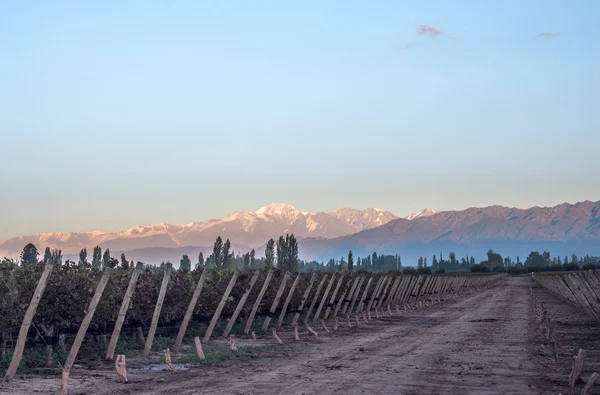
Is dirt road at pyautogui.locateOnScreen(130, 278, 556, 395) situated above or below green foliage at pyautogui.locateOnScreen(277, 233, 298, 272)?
below

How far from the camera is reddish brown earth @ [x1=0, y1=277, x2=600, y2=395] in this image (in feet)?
43.9

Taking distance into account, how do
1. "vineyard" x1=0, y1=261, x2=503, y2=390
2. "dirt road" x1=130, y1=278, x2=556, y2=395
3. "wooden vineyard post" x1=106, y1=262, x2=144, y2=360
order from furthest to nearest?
"wooden vineyard post" x1=106, y1=262, x2=144, y2=360 → "vineyard" x1=0, y1=261, x2=503, y2=390 → "dirt road" x1=130, y1=278, x2=556, y2=395

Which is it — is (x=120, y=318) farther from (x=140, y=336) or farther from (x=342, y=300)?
(x=342, y=300)

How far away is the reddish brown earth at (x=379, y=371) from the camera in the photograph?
13383 mm

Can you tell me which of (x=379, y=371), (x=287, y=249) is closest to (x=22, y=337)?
(x=379, y=371)

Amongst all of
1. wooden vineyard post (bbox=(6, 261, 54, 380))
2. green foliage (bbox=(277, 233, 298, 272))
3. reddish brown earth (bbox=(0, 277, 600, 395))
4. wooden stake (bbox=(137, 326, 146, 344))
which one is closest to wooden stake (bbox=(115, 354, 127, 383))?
reddish brown earth (bbox=(0, 277, 600, 395))

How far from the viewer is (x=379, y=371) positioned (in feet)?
51.5

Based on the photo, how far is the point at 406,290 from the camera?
58.2m

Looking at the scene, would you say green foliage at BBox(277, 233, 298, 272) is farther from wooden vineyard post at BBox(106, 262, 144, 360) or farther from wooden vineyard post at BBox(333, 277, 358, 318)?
wooden vineyard post at BBox(106, 262, 144, 360)

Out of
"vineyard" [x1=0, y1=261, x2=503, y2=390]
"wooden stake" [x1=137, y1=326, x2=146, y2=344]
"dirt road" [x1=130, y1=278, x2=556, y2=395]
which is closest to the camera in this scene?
"dirt road" [x1=130, y1=278, x2=556, y2=395]

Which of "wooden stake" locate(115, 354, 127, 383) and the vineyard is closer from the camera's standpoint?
"wooden stake" locate(115, 354, 127, 383)

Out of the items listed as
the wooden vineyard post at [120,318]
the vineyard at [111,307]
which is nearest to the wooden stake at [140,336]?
the vineyard at [111,307]

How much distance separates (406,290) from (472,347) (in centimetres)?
3721

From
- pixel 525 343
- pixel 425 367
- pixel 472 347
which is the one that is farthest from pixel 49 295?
pixel 525 343
